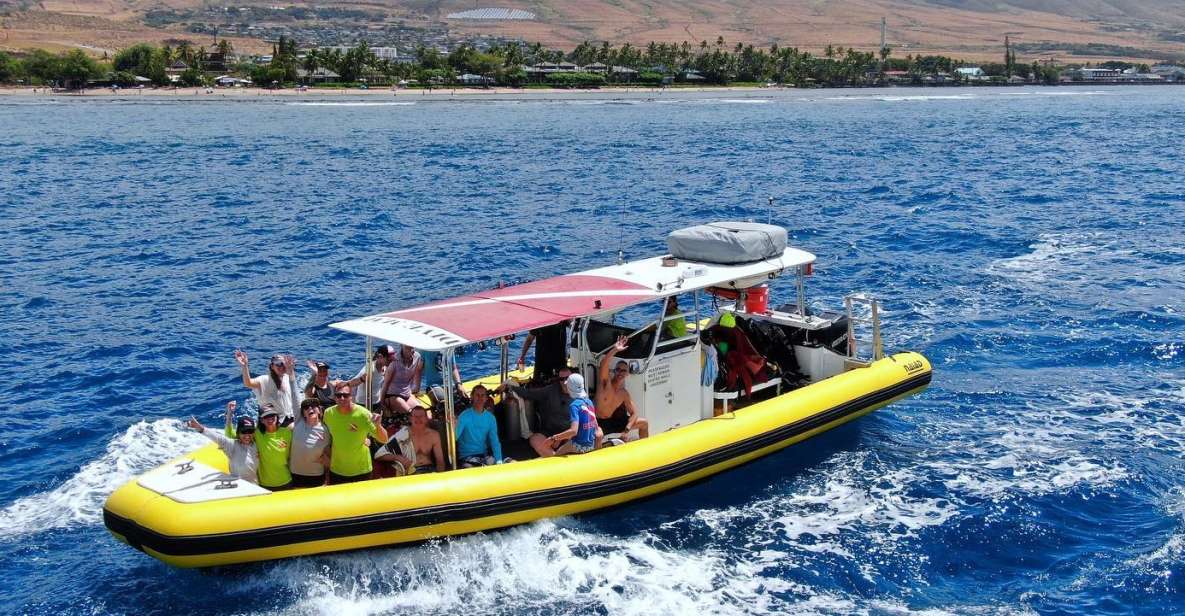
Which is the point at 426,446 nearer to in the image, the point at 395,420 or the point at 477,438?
the point at 477,438

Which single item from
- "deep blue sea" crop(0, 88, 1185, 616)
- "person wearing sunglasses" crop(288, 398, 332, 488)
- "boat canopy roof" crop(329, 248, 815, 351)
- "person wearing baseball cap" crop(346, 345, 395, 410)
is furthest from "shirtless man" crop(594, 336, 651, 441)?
"person wearing sunglasses" crop(288, 398, 332, 488)

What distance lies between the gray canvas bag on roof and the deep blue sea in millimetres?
2457

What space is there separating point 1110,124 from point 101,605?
2951 inches

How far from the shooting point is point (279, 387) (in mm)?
11594

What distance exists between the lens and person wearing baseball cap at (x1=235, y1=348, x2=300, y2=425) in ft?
37.7

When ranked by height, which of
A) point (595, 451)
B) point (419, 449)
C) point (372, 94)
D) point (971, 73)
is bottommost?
point (595, 451)

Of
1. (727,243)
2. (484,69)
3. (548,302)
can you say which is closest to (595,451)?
(548,302)

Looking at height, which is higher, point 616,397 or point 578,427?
point 616,397

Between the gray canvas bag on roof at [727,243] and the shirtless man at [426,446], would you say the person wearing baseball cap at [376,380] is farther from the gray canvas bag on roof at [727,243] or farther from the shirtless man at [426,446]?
the gray canvas bag on roof at [727,243]

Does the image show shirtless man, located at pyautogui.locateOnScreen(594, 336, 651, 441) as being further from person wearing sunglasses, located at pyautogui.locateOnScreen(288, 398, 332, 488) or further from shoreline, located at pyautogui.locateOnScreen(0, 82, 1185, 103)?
shoreline, located at pyautogui.locateOnScreen(0, 82, 1185, 103)

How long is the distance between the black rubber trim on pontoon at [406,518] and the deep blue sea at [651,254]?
1.17 feet

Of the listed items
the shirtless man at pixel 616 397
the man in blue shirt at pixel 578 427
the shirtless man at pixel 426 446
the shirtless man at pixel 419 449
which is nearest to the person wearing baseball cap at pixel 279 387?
the shirtless man at pixel 419 449

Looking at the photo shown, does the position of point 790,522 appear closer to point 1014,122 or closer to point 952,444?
→ point 952,444

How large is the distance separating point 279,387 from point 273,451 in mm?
1111
